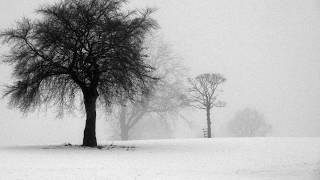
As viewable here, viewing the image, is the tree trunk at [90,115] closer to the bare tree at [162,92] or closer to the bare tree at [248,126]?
the bare tree at [162,92]

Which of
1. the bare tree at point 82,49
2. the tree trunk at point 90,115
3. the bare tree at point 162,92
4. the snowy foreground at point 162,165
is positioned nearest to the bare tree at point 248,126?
the bare tree at point 162,92

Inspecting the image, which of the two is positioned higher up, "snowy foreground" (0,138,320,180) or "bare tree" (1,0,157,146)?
"bare tree" (1,0,157,146)

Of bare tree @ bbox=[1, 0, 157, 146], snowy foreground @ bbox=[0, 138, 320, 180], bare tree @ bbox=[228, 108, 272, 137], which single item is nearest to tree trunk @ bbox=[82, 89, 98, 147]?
bare tree @ bbox=[1, 0, 157, 146]

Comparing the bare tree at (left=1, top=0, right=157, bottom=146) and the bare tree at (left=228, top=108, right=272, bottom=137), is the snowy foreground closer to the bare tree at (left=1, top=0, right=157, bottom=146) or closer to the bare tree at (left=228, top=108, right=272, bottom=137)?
the bare tree at (left=1, top=0, right=157, bottom=146)

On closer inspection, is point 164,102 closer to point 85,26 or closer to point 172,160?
point 85,26

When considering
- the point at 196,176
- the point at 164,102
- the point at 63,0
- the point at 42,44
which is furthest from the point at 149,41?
the point at 196,176

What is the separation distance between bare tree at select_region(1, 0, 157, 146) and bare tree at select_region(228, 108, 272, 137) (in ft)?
202

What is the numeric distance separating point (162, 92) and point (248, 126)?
45465 millimetres

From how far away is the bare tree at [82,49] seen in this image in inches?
1169

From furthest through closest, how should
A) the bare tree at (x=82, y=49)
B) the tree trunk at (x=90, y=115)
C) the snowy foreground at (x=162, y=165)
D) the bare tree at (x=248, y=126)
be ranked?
the bare tree at (x=248, y=126)
the tree trunk at (x=90, y=115)
the bare tree at (x=82, y=49)
the snowy foreground at (x=162, y=165)

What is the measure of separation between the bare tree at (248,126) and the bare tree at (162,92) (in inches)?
1574

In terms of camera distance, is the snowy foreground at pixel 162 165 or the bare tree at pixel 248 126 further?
the bare tree at pixel 248 126

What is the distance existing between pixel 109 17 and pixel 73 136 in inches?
1638

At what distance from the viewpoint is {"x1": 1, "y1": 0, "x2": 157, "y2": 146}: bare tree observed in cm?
2969
